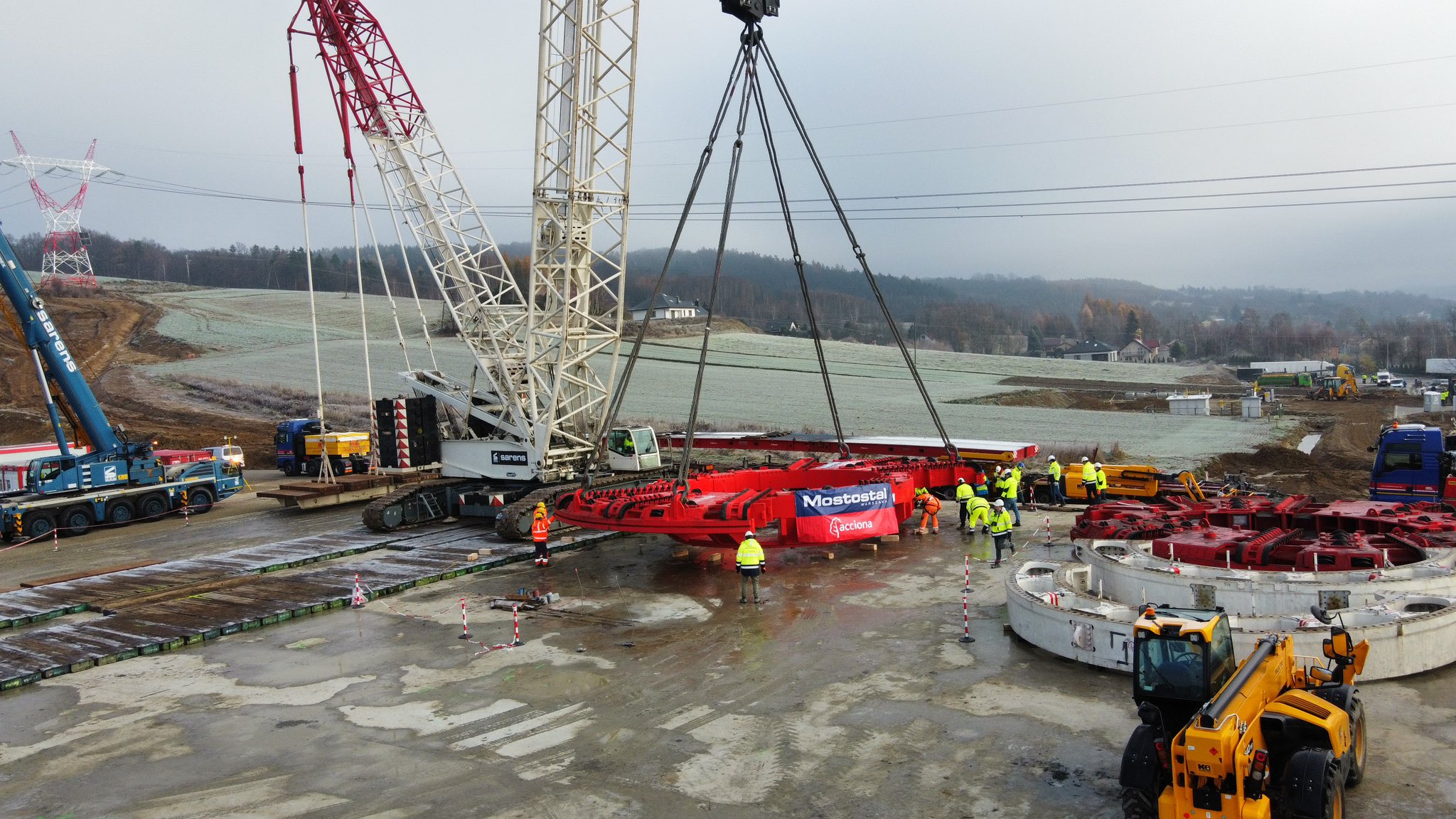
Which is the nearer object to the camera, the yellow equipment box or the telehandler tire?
the telehandler tire

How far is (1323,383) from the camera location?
6519 cm

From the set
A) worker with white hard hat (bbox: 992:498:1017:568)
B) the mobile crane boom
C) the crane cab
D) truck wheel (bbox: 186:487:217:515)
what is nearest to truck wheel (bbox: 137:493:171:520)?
truck wheel (bbox: 186:487:217:515)

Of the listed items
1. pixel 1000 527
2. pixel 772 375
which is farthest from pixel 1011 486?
pixel 772 375

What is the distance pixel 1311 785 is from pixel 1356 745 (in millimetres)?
1563

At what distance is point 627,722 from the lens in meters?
9.73

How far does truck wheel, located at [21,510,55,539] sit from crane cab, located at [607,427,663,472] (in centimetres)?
1400

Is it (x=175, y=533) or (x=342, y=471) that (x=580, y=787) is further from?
(x=342, y=471)

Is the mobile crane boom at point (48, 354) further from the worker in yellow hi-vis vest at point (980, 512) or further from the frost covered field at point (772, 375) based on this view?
the worker in yellow hi-vis vest at point (980, 512)

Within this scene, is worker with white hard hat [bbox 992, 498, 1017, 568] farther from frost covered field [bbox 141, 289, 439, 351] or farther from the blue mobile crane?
frost covered field [bbox 141, 289, 439, 351]

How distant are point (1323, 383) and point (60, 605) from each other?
2813 inches

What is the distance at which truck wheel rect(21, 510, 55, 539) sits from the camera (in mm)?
23406

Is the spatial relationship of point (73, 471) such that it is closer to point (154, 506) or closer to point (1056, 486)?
point (154, 506)

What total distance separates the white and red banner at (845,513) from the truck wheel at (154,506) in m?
19.2

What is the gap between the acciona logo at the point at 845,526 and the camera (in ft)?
55.4
